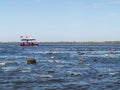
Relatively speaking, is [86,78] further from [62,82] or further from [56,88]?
[56,88]

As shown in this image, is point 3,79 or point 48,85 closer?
point 48,85

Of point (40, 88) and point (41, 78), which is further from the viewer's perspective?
point (41, 78)

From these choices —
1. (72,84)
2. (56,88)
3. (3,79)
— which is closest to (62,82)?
(72,84)

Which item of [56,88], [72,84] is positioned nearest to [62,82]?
[72,84]

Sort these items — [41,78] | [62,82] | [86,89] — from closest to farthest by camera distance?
[86,89] → [62,82] → [41,78]

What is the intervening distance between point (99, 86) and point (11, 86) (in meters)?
8.87

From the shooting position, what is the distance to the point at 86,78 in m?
42.6

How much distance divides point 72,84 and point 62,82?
6.41 ft

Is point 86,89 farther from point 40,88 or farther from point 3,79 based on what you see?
point 3,79

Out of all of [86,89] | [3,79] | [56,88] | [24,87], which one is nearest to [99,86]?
[86,89]

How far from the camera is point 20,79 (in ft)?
134

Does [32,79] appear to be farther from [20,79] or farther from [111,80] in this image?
[111,80]

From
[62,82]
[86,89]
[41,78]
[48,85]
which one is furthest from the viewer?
[41,78]

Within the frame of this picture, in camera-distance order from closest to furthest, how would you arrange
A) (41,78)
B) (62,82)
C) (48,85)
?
(48,85)
(62,82)
(41,78)
